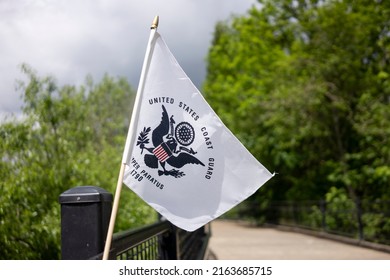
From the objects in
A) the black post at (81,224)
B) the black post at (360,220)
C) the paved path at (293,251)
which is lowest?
the paved path at (293,251)

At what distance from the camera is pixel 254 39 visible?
24906mm

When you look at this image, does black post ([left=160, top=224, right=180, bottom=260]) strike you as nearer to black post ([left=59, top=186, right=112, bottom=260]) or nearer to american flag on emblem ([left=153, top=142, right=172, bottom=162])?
american flag on emblem ([left=153, top=142, right=172, bottom=162])

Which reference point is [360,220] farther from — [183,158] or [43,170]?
[183,158]

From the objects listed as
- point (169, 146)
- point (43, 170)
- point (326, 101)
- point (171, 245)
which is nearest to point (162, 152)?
point (169, 146)

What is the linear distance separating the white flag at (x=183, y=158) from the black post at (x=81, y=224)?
39cm

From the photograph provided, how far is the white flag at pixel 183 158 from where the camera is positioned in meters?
4.00

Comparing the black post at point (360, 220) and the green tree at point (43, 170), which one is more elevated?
the green tree at point (43, 170)

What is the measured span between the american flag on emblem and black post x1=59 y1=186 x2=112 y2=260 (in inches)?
21.8

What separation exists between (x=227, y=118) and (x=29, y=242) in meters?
18.3

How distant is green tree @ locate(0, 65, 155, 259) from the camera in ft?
25.2

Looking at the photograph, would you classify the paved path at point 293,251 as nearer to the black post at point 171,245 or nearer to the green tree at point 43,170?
the green tree at point 43,170

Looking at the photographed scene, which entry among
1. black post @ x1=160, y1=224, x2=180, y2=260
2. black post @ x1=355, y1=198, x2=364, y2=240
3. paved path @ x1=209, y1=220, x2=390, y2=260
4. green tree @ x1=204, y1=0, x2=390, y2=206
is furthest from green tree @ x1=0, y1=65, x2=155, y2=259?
green tree @ x1=204, y1=0, x2=390, y2=206

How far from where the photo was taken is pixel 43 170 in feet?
27.1

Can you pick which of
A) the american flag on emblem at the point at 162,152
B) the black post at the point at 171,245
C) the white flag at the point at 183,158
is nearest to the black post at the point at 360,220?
the black post at the point at 171,245
